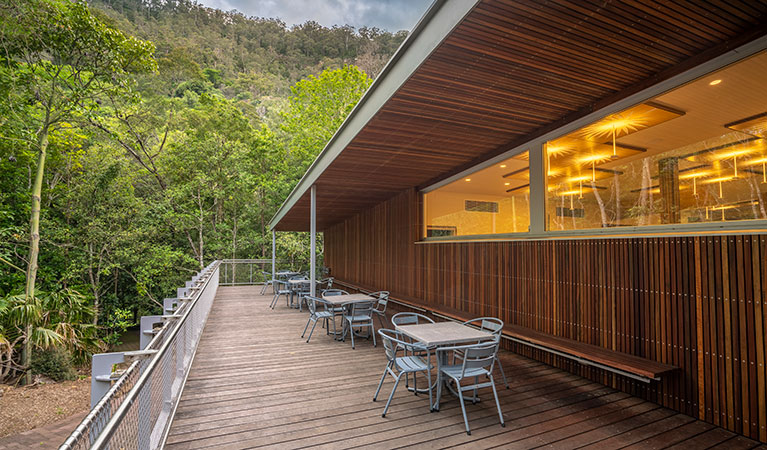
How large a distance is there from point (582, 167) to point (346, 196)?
18.9 feet

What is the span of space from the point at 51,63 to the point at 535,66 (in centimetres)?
1209

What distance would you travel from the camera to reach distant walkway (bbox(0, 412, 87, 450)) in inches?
260

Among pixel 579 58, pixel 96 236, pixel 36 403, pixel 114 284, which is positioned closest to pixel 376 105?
pixel 579 58

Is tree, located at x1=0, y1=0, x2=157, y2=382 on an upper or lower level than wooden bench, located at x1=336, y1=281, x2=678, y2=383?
upper

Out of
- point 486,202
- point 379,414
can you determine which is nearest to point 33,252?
point 379,414

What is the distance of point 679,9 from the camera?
9.83 feet

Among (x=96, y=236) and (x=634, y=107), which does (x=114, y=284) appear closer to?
(x=96, y=236)

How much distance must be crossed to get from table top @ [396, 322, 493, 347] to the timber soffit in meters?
2.57

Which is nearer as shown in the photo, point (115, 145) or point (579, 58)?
point (579, 58)

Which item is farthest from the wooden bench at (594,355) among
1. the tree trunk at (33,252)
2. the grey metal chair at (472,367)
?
the tree trunk at (33,252)

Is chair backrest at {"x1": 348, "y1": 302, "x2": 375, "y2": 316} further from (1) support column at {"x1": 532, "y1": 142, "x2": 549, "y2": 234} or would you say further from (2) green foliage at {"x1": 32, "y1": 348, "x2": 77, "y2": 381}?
(2) green foliage at {"x1": 32, "y1": 348, "x2": 77, "y2": 381}

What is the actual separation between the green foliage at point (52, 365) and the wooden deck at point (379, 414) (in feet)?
21.6

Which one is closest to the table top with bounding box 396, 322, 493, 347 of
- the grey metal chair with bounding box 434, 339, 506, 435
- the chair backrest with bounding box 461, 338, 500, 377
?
the grey metal chair with bounding box 434, 339, 506, 435

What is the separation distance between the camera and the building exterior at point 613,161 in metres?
3.12
